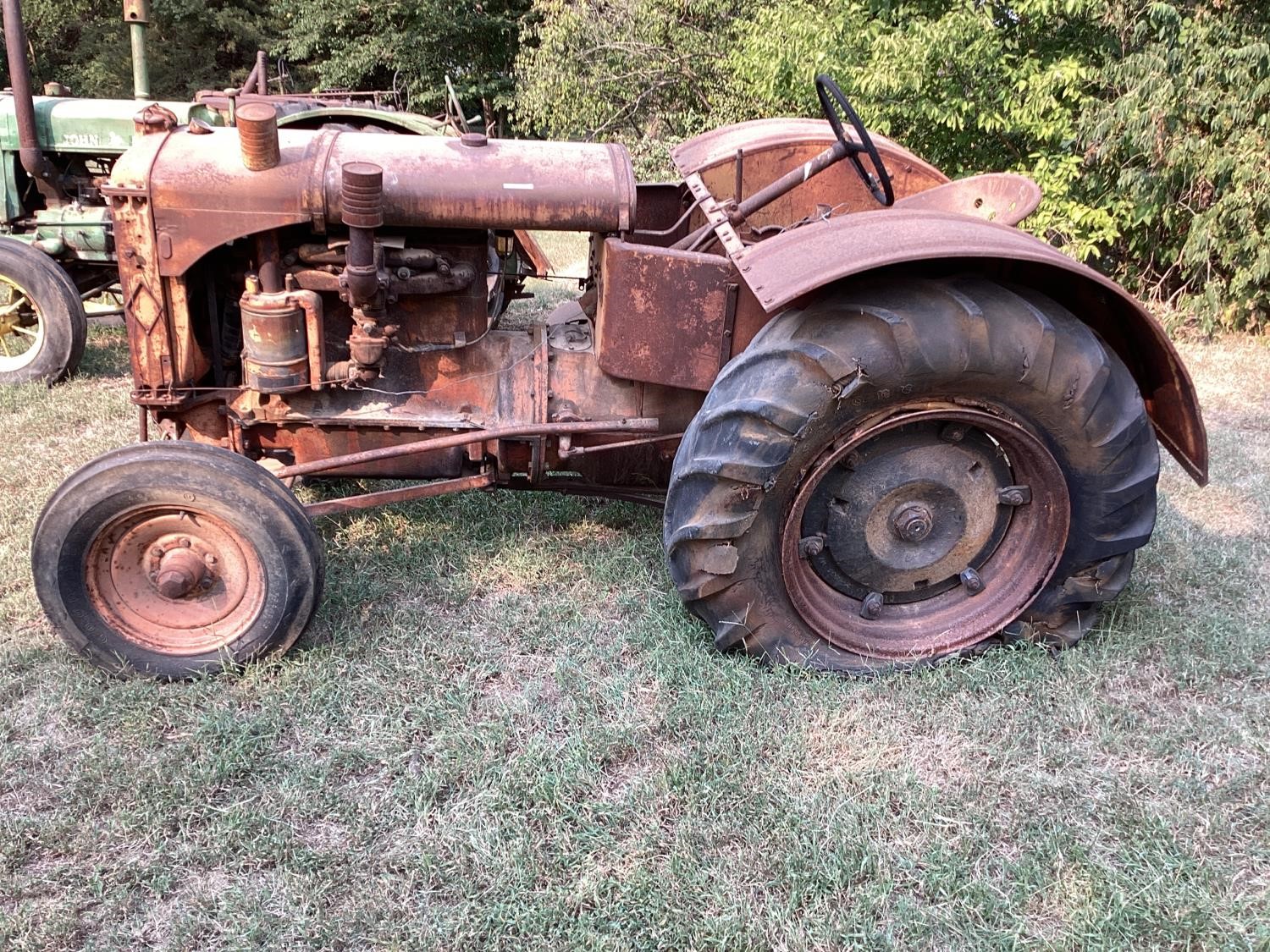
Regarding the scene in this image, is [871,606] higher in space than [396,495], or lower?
lower

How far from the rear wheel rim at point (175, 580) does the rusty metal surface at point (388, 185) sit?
723mm

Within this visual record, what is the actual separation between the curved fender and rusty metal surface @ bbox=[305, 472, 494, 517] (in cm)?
107

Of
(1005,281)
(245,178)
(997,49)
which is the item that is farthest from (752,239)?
(997,49)

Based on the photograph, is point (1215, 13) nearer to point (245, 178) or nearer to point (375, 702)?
point (245, 178)

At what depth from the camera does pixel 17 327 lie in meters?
5.13

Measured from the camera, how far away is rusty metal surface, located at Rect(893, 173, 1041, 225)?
307 cm

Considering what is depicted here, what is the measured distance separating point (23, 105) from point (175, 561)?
4.23 m

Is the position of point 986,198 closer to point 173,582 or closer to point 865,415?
point 865,415

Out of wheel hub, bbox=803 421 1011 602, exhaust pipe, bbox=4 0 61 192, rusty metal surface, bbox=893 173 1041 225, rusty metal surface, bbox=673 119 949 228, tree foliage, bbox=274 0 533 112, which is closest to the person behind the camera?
wheel hub, bbox=803 421 1011 602

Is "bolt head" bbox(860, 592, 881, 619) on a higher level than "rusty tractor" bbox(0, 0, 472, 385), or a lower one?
lower

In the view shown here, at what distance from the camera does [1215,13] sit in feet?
21.6

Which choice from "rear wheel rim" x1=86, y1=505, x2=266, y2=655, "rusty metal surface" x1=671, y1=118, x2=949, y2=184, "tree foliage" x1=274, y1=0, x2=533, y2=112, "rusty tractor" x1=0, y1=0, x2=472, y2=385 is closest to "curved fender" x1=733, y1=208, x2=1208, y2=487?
"rusty metal surface" x1=671, y1=118, x2=949, y2=184

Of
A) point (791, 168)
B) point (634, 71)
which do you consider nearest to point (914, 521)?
point (791, 168)

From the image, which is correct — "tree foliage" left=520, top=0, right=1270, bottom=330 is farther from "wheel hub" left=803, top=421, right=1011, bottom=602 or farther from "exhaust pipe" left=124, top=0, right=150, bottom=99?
"wheel hub" left=803, top=421, right=1011, bottom=602
